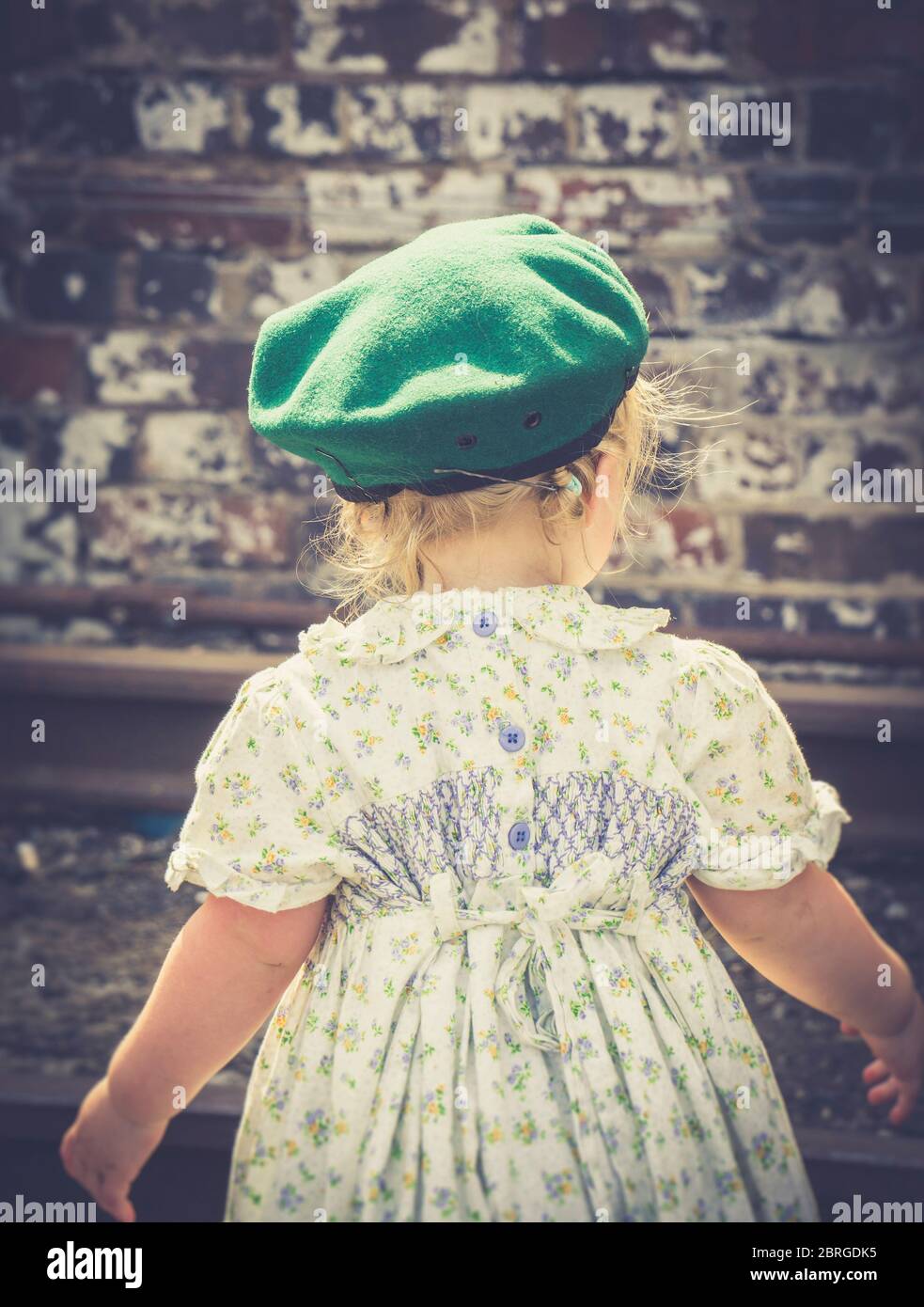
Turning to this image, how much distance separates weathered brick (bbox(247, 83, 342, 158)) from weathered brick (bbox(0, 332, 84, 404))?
732mm

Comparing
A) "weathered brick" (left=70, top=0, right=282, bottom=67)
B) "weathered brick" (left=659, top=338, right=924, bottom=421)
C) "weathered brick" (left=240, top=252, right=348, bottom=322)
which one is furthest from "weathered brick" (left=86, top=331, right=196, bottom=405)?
"weathered brick" (left=659, top=338, right=924, bottom=421)

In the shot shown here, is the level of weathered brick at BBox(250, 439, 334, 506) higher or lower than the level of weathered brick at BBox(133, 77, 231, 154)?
lower

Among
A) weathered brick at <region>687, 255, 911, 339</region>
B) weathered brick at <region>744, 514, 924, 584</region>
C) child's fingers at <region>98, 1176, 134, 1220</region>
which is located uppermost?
weathered brick at <region>687, 255, 911, 339</region>

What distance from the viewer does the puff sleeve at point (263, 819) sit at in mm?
1192

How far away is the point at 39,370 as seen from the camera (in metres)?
3.29

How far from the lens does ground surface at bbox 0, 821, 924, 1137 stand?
2.23 m

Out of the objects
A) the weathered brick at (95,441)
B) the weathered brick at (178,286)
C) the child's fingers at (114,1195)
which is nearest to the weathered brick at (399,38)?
the weathered brick at (178,286)

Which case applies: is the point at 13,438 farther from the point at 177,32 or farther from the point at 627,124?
the point at 627,124

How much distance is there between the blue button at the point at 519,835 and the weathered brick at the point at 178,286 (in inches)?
93.1

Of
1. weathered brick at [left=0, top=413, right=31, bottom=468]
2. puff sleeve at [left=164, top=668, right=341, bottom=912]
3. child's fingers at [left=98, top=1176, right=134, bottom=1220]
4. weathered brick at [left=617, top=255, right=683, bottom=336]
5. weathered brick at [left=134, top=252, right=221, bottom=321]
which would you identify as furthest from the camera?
weathered brick at [left=0, top=413, right=31, bottom=468]

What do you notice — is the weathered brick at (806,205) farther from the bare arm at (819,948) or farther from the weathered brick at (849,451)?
the bare arm at (819,948)

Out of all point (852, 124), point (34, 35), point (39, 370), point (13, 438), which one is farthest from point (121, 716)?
point (852, 124)

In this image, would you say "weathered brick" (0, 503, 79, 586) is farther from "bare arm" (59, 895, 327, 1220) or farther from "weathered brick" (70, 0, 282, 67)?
"bare arm" (59, 895, 327, 1220)

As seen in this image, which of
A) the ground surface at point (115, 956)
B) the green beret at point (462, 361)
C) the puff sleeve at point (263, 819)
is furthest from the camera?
the ground surface at point (115, 956)
